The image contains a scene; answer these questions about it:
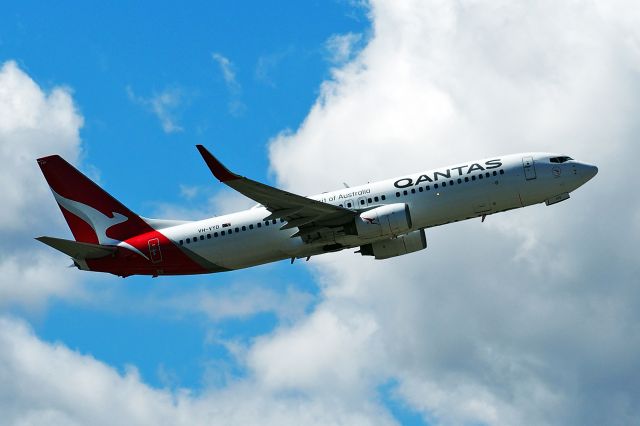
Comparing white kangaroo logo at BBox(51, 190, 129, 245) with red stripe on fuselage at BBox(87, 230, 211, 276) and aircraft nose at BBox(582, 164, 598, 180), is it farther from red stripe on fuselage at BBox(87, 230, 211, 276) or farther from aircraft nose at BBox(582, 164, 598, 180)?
aircraft nose at BBox(582, 164, 598, 180)

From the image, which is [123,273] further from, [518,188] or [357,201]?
[518,188]

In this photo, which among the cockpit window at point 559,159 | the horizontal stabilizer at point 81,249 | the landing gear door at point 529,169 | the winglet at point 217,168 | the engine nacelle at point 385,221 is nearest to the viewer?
the winglet at point 217,168

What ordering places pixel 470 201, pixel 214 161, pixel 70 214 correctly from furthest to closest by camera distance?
1. pixel 70 214
2. pixel 470 201
3. pixel 214 161

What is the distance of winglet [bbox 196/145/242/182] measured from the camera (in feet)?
208

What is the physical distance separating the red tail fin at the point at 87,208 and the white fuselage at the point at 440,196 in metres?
9.16

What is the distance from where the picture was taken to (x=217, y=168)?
64.0m

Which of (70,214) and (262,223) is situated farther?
(70,214)

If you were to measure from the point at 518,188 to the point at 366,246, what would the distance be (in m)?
11.5

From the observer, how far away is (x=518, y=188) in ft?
225

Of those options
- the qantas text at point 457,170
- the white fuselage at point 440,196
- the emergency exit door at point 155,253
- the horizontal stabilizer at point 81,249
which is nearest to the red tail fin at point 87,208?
the horizontal stabilizer at point 81,249

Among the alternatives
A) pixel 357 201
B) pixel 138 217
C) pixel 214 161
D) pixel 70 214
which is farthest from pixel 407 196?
pixel 70 214

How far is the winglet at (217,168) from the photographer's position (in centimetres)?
6338

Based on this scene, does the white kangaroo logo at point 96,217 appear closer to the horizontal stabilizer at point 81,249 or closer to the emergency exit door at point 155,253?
the horizontal stabilizer at point 81,249

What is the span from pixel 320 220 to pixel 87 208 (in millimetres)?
19338
